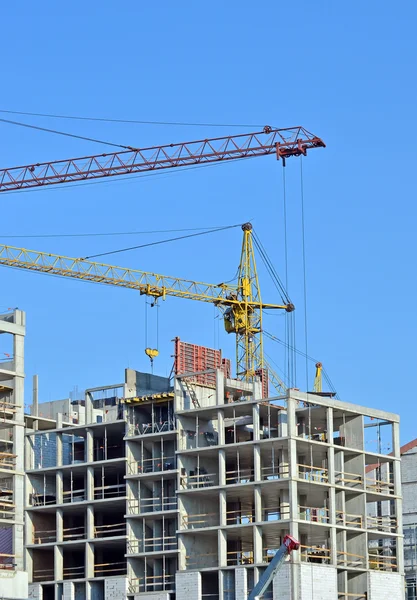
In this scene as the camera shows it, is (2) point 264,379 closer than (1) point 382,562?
No

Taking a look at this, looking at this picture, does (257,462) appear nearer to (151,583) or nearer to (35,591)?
(151,583)

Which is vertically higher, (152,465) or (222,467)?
(152,465)

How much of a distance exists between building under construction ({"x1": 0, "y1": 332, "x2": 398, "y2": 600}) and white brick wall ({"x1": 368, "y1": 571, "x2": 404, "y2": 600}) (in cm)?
11

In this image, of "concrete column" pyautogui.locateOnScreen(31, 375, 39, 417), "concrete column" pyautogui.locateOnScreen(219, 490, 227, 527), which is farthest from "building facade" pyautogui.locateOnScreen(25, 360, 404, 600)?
"concrete column" pyautogui.locateOnScreen(31, 375, 39, 417)

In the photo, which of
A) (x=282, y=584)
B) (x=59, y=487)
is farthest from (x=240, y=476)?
(x=59, y=487)

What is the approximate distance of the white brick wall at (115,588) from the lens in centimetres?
12019

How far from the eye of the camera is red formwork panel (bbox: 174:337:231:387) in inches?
4862

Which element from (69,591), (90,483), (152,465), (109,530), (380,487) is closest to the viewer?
(152,465)

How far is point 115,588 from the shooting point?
120688 mm

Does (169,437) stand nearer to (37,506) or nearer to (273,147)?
(37,506)

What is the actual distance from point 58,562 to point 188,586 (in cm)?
1348

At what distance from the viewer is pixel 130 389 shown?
12481 centimetres

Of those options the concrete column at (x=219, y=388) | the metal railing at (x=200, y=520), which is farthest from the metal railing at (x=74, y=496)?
the concrete column at (x=219, y=388)

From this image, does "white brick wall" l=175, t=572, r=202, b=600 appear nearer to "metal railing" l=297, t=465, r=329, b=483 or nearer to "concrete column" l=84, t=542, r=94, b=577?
"concrete column" l=84, t=542, r=94, b=577
